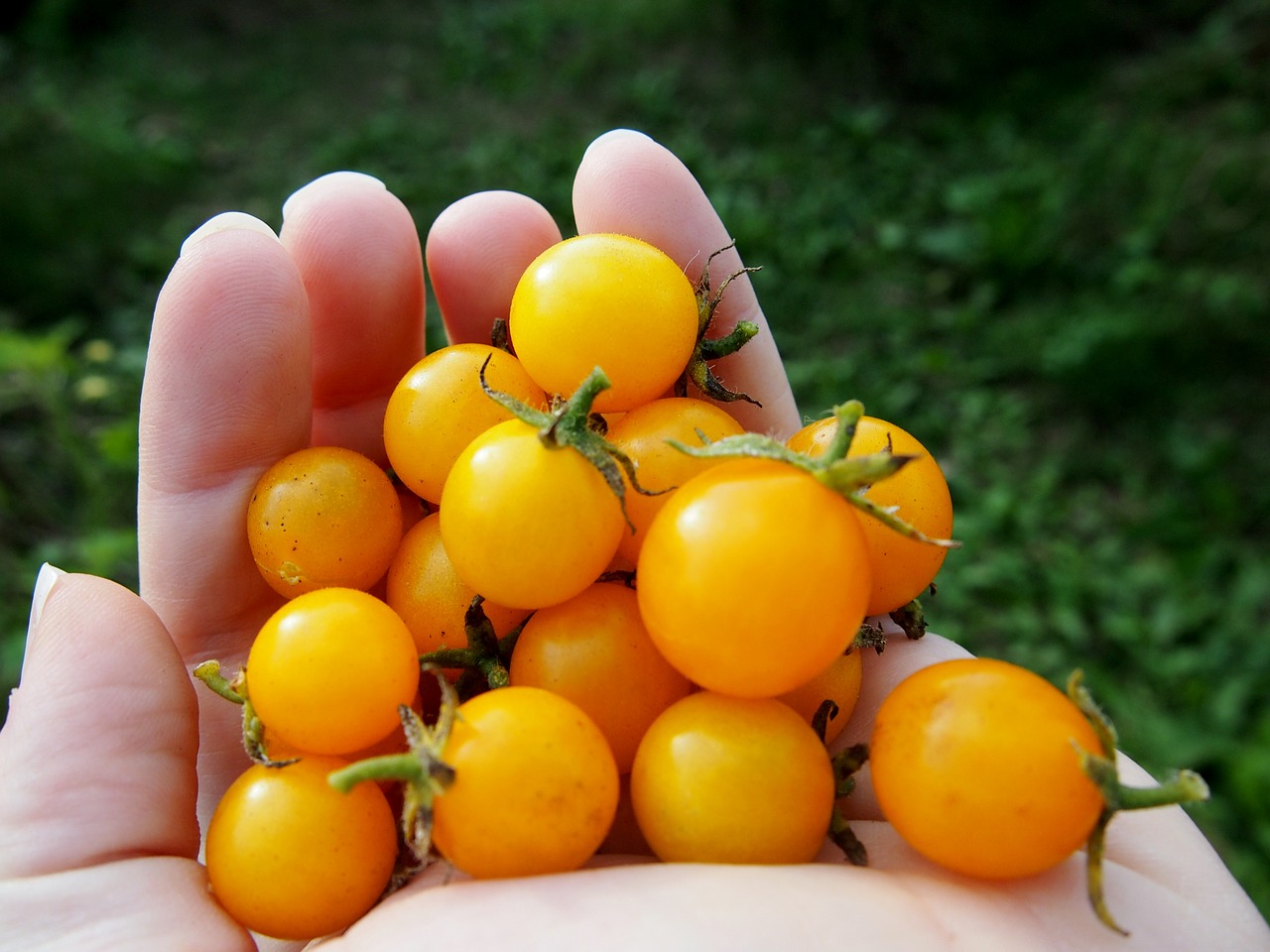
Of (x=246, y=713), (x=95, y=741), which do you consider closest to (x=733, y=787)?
(x=246, y=713)

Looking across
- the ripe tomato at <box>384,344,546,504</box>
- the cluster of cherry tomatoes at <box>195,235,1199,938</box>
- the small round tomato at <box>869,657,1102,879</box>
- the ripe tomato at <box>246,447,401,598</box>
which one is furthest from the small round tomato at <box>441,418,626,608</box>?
the small round tomato at <box>869,657,1102,879</box>

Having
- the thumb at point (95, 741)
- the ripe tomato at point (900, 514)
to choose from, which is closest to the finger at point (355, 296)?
the thumb at point (95, 741)

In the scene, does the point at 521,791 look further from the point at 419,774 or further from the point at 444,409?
the point at 444,409

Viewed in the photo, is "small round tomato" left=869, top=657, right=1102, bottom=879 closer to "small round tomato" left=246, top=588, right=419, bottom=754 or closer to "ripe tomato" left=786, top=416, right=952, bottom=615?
"ripe tomato" left=786, top=416, right=952, bottom=615

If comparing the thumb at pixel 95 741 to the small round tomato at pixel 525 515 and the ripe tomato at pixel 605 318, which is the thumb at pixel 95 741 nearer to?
the small round tomato at pixel 525 515

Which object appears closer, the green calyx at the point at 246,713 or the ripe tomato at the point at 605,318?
the green calyx at the point at 246,713

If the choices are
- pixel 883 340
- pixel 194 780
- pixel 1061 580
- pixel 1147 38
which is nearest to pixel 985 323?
pixel 883 340

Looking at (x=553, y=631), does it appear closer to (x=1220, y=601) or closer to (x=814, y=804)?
(x=814, y=804)
